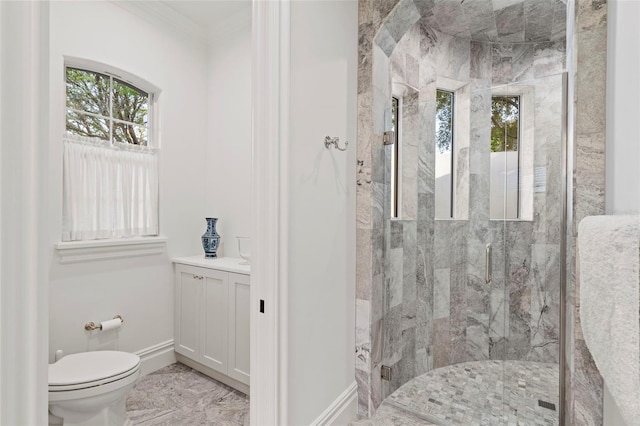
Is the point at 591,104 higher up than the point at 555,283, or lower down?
higher up

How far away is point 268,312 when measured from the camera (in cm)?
136

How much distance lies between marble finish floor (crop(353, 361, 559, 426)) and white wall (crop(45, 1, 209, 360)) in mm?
1796

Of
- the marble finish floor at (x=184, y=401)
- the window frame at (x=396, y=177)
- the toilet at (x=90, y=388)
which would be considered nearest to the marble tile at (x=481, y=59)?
the window frame at (x=396, y=177)

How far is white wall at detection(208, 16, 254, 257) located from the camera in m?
2.80

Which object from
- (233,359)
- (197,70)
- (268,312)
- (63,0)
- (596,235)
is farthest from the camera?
(197,70)

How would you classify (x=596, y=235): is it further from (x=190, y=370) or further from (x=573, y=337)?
(x=190, y=370)

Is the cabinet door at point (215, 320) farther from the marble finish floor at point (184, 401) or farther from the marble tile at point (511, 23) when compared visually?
the marble tile at point (511, 23)

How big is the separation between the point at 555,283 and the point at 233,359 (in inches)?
86.9

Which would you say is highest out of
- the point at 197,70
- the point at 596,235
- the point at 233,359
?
the point at 197,70

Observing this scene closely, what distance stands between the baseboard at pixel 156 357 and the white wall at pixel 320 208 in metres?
1.62

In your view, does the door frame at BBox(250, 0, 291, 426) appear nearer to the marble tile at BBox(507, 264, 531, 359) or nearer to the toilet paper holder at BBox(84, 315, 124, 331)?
the toilet paper holder at BBox(84, 315, 124, 331)

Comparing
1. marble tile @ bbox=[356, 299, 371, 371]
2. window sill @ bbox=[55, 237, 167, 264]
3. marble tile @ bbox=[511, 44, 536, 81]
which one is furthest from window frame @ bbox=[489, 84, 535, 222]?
window sill @ bbox=[55, 237, 167, 264]

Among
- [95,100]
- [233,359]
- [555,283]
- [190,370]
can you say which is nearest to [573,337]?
[555,283]

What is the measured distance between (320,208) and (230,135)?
5.41 feet
